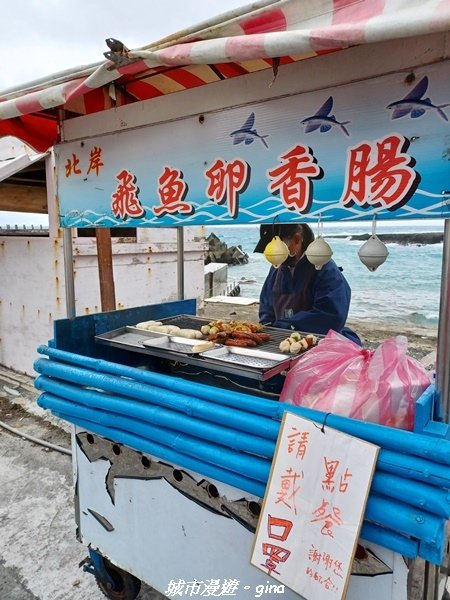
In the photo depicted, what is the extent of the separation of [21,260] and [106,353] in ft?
12.5

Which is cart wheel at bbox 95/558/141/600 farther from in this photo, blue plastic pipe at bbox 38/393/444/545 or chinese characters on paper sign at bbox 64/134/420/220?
chinese characters on paper sign at bbox 64/134/420/220

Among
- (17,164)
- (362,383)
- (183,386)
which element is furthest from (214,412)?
(17,164)

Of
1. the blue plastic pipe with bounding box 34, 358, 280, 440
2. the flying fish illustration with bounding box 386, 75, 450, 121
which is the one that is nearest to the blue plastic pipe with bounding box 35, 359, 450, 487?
the blue plastic pipe with bounding box 34, 358, 280, 440

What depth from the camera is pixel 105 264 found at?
3.65 metres

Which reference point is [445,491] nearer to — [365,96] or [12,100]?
[365,96]

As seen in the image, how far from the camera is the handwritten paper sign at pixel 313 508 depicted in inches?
54.9

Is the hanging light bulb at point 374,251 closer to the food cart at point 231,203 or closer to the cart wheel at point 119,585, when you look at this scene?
the food cart at point 231,203

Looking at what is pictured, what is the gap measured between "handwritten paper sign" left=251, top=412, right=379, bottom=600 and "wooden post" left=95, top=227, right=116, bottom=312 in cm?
258

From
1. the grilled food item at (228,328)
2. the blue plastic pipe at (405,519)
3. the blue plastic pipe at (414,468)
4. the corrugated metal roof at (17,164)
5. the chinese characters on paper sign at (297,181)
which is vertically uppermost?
the corrugated metal roof at (17,164)

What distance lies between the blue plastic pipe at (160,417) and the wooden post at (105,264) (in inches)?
54.1

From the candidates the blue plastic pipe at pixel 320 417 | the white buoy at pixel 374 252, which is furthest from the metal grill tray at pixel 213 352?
the white buoy at pixel 374 252

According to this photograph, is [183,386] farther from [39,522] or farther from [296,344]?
[39,522]

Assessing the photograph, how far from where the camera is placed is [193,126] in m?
2.18

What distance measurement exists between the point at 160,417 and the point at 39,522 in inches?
89.2
